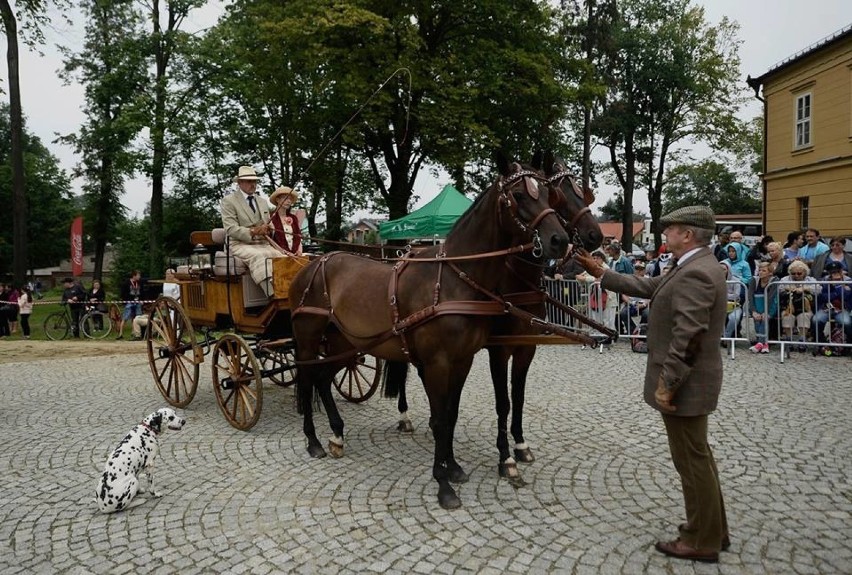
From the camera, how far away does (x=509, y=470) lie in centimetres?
465

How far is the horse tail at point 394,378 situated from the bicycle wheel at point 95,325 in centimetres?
1272

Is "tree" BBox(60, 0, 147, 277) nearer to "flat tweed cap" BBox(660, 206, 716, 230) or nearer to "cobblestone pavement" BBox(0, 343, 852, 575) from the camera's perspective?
"cobblestone pavement" BBox(0, 343, 852, 575)

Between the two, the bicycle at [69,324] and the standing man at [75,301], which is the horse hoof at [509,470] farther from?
the standing man at [75,301]

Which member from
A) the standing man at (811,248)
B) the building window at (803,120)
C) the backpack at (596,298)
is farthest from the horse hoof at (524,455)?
the building window at (803,120)

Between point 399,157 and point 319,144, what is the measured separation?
334 cm

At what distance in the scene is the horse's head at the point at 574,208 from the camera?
4.29m

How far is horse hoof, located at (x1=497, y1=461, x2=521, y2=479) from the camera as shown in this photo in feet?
15.2

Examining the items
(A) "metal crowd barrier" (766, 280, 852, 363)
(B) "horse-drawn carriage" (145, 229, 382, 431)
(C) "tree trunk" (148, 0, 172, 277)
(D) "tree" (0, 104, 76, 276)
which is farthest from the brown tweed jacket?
(D) "tree" (0, 104, 76, 276)

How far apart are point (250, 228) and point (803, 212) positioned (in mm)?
21977

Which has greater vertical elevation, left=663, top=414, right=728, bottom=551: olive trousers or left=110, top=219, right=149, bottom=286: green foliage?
left=110, top=219, right=149, bottom=286: green foliage

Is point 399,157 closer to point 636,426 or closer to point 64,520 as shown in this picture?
point 636,426

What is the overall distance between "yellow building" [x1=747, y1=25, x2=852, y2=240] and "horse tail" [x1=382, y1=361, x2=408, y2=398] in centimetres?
1892

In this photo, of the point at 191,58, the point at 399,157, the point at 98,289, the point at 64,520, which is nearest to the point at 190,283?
the point at 64,520

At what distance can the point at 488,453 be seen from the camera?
528cm
